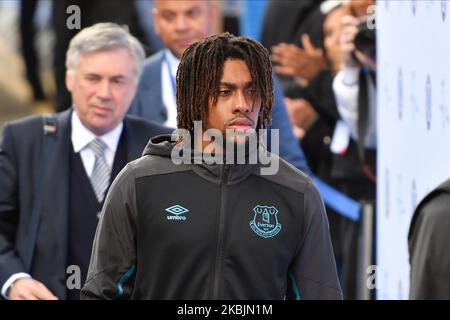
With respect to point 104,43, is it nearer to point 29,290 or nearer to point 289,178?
point 29,290

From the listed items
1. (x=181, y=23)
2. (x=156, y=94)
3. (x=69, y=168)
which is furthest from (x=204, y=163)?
(x=181, y=23)

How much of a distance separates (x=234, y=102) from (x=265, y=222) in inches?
14.2

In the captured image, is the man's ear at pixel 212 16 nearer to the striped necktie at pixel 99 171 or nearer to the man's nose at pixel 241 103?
the striped necktie at pixel 99 171

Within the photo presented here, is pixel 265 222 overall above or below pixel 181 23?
below

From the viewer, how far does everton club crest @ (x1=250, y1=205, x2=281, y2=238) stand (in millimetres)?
4129

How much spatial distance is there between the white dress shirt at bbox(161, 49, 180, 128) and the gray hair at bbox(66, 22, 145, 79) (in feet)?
1.40

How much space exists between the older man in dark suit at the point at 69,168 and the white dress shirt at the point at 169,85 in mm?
489

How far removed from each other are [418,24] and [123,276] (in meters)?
2.39

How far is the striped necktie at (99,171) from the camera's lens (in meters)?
5.72

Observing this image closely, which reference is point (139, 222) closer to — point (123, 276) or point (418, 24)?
point (123, 276)

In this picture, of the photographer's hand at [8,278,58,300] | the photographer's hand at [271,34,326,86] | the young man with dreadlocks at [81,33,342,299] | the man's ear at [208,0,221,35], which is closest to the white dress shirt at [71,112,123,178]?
the photographer's hand at [8,278,58,300]

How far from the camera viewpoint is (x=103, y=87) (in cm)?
592

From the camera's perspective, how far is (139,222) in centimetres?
418

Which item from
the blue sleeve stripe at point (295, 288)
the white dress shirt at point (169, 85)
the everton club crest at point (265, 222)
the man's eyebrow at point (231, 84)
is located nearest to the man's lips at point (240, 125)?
the man's eyebrow at point (231, 84)
